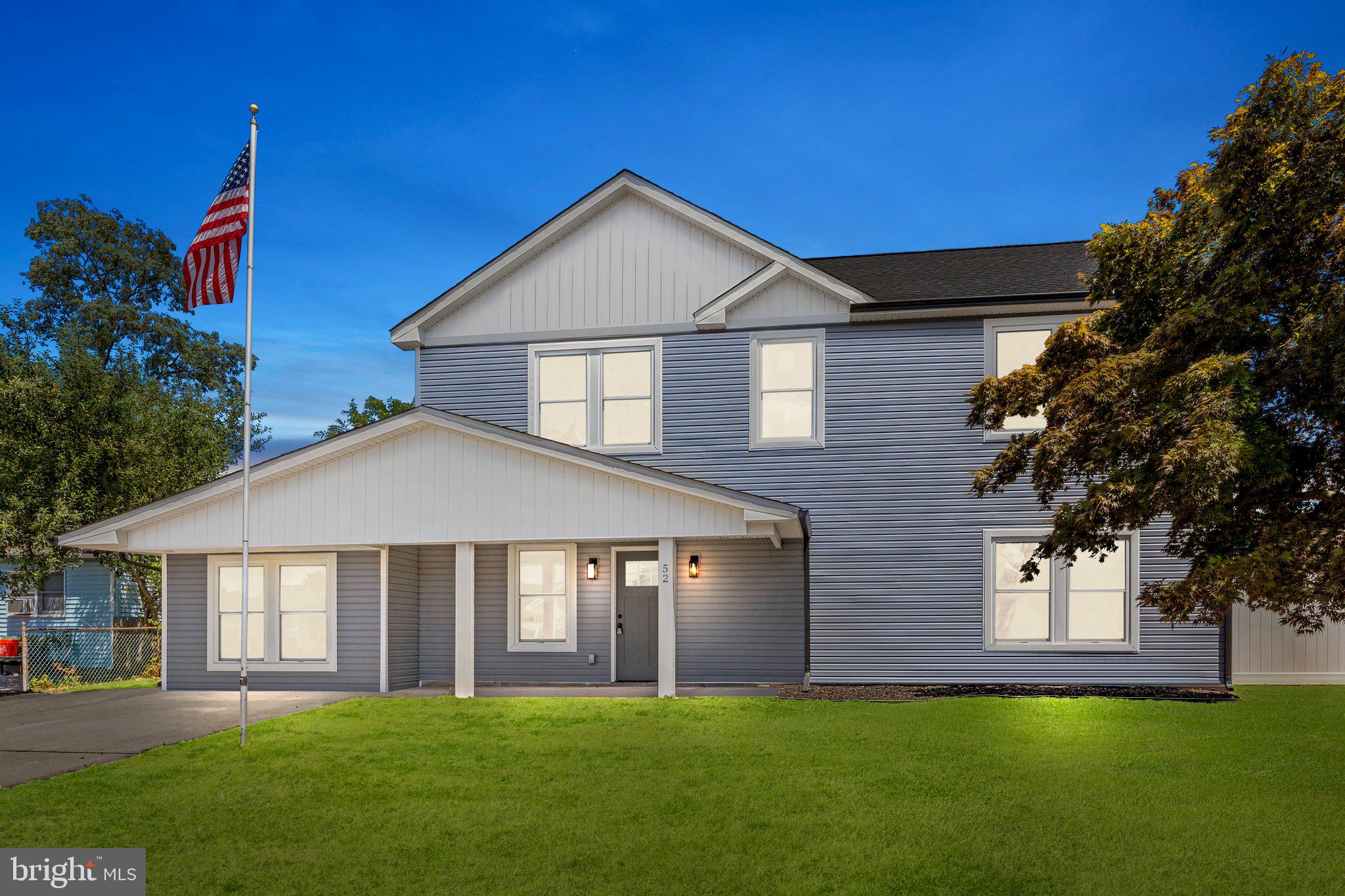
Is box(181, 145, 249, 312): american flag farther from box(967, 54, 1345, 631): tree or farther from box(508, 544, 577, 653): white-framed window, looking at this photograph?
box(967, 54, 1345, 631): tree

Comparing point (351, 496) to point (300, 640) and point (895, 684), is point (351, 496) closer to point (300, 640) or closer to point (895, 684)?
point (300, 640)

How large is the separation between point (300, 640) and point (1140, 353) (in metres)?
13.3

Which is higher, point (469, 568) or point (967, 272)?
point (967, 272)

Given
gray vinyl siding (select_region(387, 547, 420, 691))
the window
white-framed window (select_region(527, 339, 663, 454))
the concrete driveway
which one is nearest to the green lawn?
the concrete driveway

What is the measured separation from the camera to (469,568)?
44.9ft

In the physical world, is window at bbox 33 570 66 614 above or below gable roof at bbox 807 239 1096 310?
below

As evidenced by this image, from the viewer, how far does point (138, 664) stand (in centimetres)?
1983

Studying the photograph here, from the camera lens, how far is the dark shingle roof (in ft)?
48.4

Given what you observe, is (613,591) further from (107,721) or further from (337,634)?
(107,721)

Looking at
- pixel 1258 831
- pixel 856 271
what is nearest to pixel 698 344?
pixel 856 271

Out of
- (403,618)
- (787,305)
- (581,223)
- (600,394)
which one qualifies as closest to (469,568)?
(403,618)

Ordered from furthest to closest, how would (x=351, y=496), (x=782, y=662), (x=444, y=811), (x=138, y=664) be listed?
(x=138, y=664) < (x=782, y=662) < (x=351, y=496) < (x=444, y=811)

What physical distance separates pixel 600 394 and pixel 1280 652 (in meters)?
11.9

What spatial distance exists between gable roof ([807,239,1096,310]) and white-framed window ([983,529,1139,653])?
385cm
